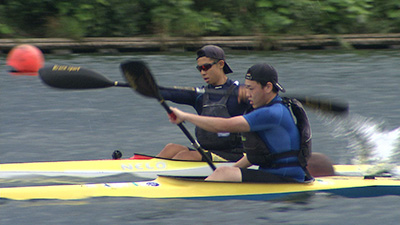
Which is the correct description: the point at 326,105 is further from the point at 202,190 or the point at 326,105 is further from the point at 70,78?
the point at 70,78

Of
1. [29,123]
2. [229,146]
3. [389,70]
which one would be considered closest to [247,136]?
[229,146]

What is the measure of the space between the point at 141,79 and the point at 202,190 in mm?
1001

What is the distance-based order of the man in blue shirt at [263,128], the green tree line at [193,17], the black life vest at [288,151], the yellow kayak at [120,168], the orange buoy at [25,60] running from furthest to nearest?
the green tree line at [193,17] → the orange buoy at [25,60] → the yellow kayak at [120,168] → the black life vest at [288,151] → the man in blue shirt at [263,128]

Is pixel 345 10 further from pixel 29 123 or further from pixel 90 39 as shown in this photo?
pixel 29 123

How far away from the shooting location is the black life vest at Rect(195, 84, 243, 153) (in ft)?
20.1

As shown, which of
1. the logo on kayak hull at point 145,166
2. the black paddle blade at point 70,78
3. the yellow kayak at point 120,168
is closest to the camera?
the black paddle blade at point 70,78

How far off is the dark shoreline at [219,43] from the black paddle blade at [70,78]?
9.31 meters

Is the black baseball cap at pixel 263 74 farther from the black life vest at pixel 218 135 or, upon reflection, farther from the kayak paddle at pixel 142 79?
the black life vest at pixel 218 135

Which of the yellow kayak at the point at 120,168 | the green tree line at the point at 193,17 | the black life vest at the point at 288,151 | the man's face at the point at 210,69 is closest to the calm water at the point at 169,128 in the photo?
the yellow kayak at the point at 120,168

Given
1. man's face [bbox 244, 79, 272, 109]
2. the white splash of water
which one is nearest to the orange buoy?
man's face [bbox 244, 79, 272, 109]

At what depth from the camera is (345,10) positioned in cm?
1602

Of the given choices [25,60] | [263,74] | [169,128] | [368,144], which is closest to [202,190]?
[263,74]

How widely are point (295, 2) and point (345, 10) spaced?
45.2 inches

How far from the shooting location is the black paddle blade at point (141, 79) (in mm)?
5531
